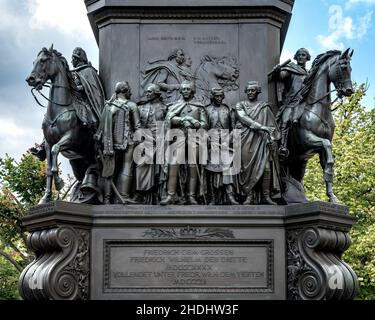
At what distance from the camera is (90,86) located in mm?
18234

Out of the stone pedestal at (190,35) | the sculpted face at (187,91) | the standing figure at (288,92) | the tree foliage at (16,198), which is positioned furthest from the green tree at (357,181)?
the sculpted face at (187,91)

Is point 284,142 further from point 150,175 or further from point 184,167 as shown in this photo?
point 150,175

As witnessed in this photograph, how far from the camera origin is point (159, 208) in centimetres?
1714

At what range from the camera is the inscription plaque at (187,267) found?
55.1ft

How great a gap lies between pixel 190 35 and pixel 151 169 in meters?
3.04

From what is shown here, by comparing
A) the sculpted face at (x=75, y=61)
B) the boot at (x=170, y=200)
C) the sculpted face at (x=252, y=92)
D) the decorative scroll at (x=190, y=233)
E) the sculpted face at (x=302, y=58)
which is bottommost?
the decorative scroll at (x=190, y=233)

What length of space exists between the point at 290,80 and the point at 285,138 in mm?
1259

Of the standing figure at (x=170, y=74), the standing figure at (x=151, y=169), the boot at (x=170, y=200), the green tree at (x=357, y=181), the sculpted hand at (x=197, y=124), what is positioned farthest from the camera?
the green tree at (x=357, y=181)

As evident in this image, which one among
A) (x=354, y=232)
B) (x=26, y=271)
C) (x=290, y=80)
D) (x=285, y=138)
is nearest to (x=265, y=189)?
(x=285, y=138)

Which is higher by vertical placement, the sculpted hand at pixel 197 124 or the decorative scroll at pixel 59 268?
the sculpted hand at pixel 197 124

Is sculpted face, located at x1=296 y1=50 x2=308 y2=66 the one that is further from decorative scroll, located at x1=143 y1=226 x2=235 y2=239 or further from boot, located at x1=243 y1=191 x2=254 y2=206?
decorative scroll, located at x1=143 y1=226 x2=235 y2=239

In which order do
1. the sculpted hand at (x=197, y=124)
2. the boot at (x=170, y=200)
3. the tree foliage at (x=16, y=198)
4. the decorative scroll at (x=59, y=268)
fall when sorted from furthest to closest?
the tree foliage at (x=16, y=198)
the sculpted hand at (x=197, y=124)
the boot at (x=170, y=200)
the decorative scroll at (x=59, y=268)

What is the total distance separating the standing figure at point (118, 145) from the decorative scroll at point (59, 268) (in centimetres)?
109

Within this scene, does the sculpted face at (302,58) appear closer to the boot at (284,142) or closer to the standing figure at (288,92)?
the standing figure at (288,92)
